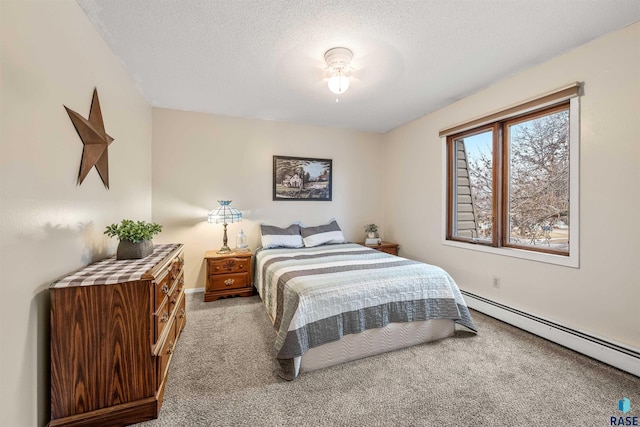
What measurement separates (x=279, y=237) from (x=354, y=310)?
1.87m

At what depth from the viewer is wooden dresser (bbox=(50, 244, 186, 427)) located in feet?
4.38

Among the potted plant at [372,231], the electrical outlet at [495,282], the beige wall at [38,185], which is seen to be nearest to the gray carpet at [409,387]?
the electrical outlet at [495,282]

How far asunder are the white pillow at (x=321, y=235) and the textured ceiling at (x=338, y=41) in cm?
180

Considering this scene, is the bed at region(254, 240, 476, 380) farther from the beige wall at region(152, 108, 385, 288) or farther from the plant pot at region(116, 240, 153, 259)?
the beige wall at region(152, 108, 385, 288)

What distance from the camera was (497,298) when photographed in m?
2.80

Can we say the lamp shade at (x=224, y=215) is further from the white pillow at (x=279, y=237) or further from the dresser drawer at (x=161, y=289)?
the dresser drawer at (x=161, y=289)

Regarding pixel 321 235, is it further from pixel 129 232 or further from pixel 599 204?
pixel 599 204

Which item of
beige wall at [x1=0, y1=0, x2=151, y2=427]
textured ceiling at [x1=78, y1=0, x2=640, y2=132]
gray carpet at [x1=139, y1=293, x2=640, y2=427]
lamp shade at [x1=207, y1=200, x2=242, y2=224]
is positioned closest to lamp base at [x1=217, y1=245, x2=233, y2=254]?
lamp shade at [x1=207, y1=200, x2=242, y2=224]

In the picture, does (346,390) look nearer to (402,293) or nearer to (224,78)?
(402,293)

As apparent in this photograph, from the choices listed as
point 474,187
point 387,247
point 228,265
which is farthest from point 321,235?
point 474,187

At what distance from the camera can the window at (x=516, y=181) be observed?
2350 mm

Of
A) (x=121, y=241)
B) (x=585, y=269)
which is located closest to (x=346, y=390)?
(x=121, y=241)

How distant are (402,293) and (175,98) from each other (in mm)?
3275

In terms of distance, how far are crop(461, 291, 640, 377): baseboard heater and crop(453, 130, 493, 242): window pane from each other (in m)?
0.76
